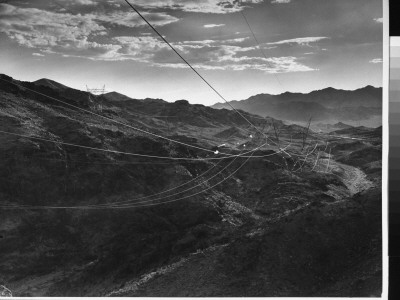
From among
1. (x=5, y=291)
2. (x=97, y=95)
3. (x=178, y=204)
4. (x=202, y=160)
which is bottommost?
(x=5, y=291)

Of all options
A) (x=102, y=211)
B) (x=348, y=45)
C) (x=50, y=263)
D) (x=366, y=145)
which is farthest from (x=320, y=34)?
(x=50, y=263)

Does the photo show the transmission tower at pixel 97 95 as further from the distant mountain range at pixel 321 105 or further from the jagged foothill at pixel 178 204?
the distant mountain range at pixel 321 105

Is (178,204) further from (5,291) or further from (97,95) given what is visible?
(5,291)

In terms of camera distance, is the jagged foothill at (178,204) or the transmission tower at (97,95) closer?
the jagged foothill at (178,204)

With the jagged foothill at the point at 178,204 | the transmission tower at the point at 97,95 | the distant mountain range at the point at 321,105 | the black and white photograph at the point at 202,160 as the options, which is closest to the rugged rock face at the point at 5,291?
the black and white photograph at the point at 202,160

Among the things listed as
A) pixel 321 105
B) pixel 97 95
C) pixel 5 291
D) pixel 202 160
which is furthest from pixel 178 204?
pixel 321 105

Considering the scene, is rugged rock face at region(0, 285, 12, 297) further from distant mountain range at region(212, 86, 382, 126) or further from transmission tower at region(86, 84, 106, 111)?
distant mountain range at region(212, 86, 382, 126)
